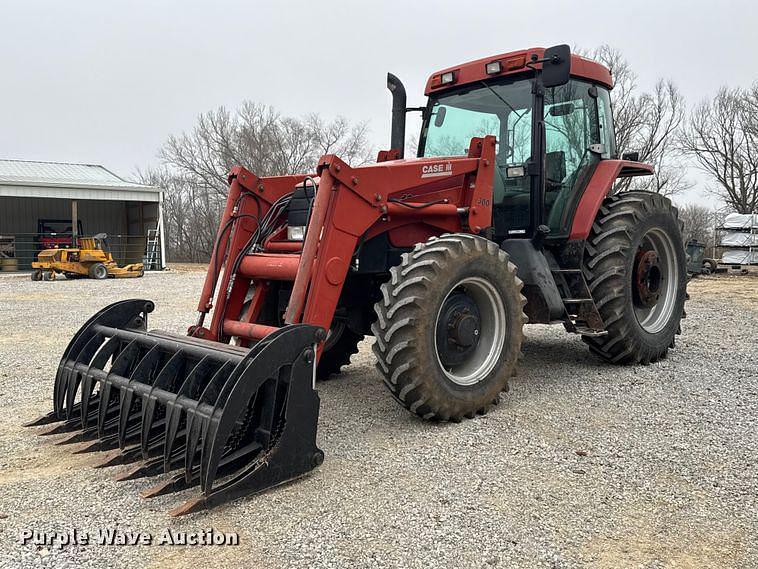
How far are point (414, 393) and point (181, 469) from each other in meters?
1.45

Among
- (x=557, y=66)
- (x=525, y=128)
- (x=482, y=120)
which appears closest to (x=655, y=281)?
(x=525, y=128)

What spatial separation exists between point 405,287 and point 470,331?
681mm

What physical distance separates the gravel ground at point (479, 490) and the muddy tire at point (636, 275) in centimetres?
45

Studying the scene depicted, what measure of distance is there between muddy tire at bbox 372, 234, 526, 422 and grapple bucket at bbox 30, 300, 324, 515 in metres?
0.71

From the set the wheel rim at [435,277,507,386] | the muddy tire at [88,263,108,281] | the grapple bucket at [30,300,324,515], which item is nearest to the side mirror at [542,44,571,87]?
the wheel rim at [435,277,507,386]

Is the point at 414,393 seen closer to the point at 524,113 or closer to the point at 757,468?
the point at 757,468

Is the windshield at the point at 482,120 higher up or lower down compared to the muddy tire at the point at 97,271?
higher up

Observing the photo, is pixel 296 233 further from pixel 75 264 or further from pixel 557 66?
pixel 75 264

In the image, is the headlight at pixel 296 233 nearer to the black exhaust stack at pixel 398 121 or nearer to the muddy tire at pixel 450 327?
the muddy tire at pixel 450 327

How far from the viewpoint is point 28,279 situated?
19375 millimetres

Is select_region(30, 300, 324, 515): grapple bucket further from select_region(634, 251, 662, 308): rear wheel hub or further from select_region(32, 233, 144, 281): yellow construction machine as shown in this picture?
select_region(32, 233, 144, 281): yellow construction machine

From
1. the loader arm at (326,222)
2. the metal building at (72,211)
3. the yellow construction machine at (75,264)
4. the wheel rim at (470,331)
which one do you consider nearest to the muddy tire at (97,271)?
the yellow construction machine at (75,264)

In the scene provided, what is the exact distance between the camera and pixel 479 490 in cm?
321

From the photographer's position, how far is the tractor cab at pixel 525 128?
5480 mm
